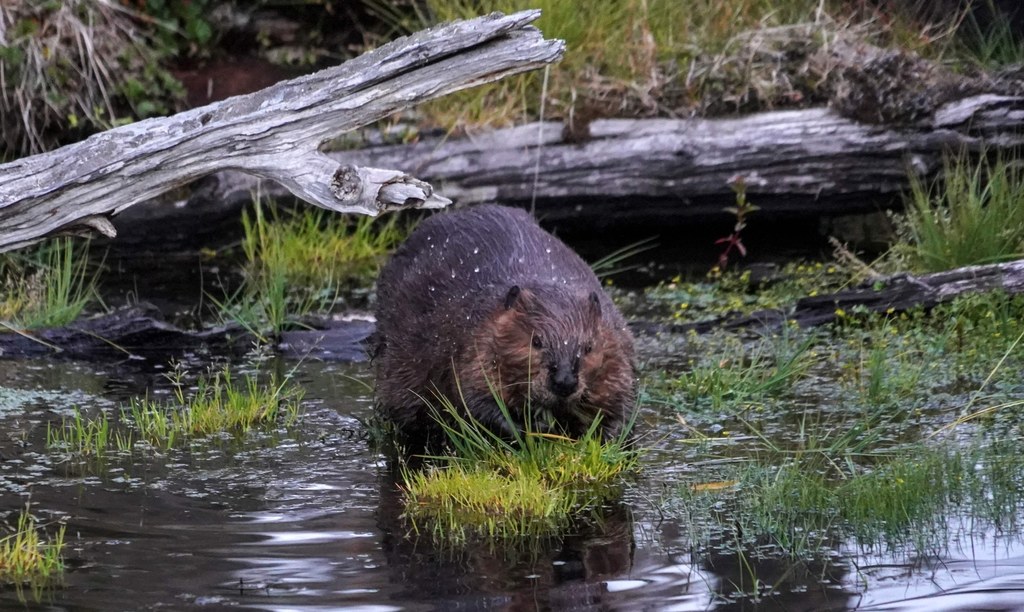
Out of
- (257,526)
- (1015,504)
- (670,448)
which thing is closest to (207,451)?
(257,526)

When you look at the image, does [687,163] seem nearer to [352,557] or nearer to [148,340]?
[148,340]

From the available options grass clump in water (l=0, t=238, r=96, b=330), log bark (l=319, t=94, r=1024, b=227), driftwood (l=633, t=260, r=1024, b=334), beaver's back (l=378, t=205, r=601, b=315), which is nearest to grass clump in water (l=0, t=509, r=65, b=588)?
beaver's back (l=378, t=205, r=601, b=315)

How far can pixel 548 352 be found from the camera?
4.76m

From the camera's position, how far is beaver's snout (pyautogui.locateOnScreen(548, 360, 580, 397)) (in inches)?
183

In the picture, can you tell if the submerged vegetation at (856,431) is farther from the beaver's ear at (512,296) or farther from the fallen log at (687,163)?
the fallen log at (687,163)

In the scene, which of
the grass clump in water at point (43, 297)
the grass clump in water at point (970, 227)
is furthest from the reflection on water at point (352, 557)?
the grass clump in water at point (970, 227)

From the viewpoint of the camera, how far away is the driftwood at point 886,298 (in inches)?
258

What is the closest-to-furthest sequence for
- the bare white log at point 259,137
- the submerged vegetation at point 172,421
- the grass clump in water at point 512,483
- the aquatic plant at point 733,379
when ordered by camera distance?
the grass clump in water at point 512,483
the bare white log at point 259,137
the submerged vegetation at point 172,421
the aquatic plant at point 733,379

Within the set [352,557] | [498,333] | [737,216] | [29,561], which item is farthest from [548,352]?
[737,216]

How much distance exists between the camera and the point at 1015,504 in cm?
439

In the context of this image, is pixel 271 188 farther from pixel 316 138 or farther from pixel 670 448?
pixel 670 448

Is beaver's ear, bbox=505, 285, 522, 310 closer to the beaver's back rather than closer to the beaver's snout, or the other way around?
the beaver's back

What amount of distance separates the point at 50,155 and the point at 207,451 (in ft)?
4.51

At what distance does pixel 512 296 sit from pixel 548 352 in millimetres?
309
